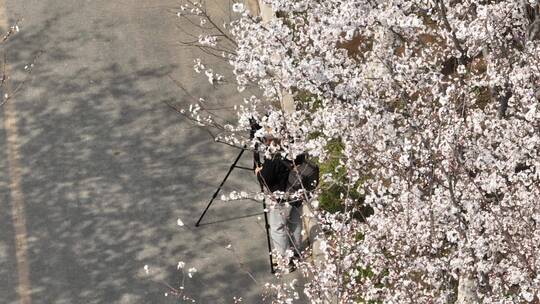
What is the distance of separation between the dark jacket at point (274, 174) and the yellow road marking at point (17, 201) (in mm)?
3508

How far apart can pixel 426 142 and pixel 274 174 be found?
116 inches

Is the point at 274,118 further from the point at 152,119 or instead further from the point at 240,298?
the point at 152,119

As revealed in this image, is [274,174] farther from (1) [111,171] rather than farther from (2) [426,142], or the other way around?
(1) [111,171]

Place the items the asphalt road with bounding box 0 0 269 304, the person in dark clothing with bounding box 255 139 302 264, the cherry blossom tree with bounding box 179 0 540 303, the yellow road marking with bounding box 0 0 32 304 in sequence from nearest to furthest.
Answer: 1. the cherry blossom tree with bounding box 179 0 540 303
2. the person in dark clothing with bounding box 255 139 302 264
3. the yellow road marking with bounding box 0 0 32 304
4. the asphalt road with bounding box 0 0 269 304

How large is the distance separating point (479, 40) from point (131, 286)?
5665mm

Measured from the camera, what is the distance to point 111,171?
14562mm

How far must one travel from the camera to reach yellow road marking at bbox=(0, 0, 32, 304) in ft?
42.9

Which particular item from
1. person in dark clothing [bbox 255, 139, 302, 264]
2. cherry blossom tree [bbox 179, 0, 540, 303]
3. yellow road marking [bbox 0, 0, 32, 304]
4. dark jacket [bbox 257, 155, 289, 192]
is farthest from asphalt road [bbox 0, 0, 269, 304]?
Result: cherry blossom tree [bbox 179, 0, 540, 303]

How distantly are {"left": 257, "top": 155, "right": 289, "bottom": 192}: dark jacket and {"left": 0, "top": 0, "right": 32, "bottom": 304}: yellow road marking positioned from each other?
351cm

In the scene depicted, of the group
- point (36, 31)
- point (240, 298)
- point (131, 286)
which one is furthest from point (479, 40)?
point (36, 31)

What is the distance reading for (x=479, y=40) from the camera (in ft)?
33.6

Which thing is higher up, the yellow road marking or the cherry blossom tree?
the cherry blossom tree

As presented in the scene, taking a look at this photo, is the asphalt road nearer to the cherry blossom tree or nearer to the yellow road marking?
the yellow road marking

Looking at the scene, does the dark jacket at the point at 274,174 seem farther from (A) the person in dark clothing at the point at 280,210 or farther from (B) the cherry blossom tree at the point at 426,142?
(B) the cherry blossom tree at the point at 426,142
